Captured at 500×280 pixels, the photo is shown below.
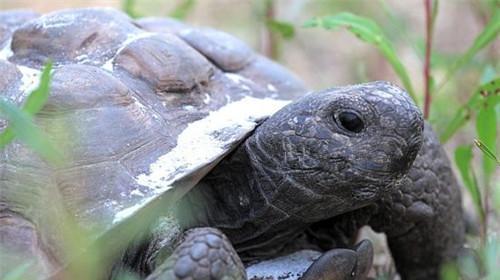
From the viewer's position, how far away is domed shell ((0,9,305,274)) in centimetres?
205

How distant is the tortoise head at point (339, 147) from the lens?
7.06ft

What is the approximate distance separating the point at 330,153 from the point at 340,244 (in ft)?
1.82

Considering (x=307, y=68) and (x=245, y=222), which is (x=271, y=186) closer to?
(x=245, y=222)

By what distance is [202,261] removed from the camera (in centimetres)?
193

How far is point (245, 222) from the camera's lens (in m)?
2.39

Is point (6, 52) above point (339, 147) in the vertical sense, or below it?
below

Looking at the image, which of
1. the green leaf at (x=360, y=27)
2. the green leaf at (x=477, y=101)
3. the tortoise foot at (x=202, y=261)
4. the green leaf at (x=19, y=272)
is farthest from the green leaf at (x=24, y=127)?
the green leaf at (x=477, y=101)

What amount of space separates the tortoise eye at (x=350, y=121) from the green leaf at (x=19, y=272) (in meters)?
0.85

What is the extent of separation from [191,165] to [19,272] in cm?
52

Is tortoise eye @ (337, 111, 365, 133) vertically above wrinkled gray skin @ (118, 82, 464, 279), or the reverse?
tortoise eye @ (337, 111, 365, 133)

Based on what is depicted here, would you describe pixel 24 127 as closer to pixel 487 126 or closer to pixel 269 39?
pixel 487 126

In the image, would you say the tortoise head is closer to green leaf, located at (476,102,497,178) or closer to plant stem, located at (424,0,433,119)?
green leaf, located at (476,102,497,178)

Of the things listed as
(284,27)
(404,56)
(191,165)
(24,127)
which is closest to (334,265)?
(191,165)

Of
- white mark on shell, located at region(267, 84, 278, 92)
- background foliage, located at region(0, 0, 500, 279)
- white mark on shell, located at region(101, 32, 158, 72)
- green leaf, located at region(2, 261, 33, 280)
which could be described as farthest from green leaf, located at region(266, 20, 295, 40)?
green leaf, located at region(2, 261, 33, 280)
